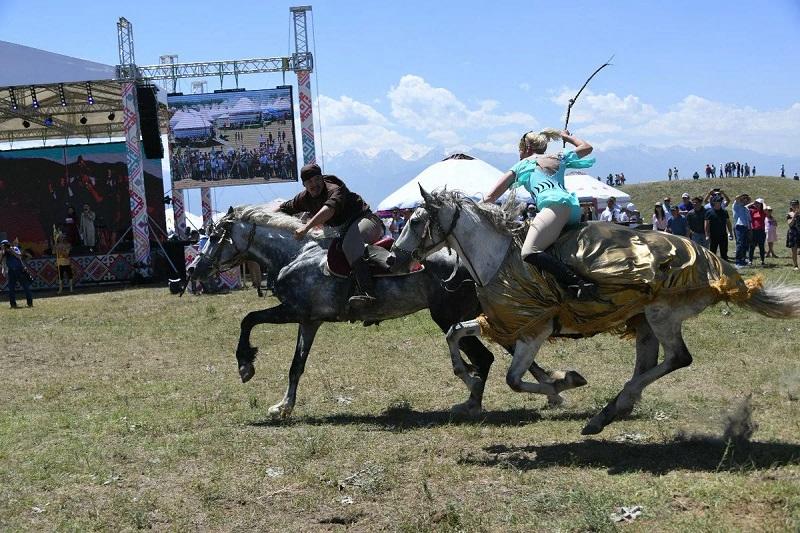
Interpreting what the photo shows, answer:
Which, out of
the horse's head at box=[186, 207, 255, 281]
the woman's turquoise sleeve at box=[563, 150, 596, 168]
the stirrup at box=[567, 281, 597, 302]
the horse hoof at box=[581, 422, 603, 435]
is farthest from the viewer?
the horse's head at box=[186, 207, 255, 281]

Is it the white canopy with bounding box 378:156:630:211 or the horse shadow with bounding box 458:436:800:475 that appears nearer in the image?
the horse shadow with bounding box 458:436:800:475

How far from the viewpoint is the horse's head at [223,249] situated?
9.80 meters

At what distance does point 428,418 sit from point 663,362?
8.45 ft

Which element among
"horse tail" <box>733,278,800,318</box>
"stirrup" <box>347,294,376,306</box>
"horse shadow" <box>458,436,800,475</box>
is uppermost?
"horse tail" <box>733,278,800,318</box>

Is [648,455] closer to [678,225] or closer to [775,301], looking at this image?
[775,301]

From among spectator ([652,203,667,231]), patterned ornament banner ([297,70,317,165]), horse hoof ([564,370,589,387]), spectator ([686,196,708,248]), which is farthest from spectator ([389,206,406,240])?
horse hoof ([564,370,589,387])

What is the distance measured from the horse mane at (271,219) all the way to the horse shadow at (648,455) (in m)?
3.43

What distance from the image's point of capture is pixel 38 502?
611 centimetres

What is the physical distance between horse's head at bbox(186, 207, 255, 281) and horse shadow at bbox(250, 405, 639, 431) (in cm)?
204

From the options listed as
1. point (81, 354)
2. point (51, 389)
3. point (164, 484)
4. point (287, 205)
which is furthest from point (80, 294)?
point (164, 484)

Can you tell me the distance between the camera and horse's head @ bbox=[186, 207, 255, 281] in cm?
980

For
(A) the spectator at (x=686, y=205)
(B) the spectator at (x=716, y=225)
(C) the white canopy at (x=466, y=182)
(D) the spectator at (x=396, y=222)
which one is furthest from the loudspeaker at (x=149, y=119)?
(B) the spectator at (x=716, y=225)

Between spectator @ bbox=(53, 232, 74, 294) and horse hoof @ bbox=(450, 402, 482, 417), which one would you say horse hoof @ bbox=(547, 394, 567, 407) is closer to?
horse hoof @ bbox=(450, 402, 482, 417)

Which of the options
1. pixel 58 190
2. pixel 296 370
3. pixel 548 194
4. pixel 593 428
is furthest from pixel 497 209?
pixel 58 190
